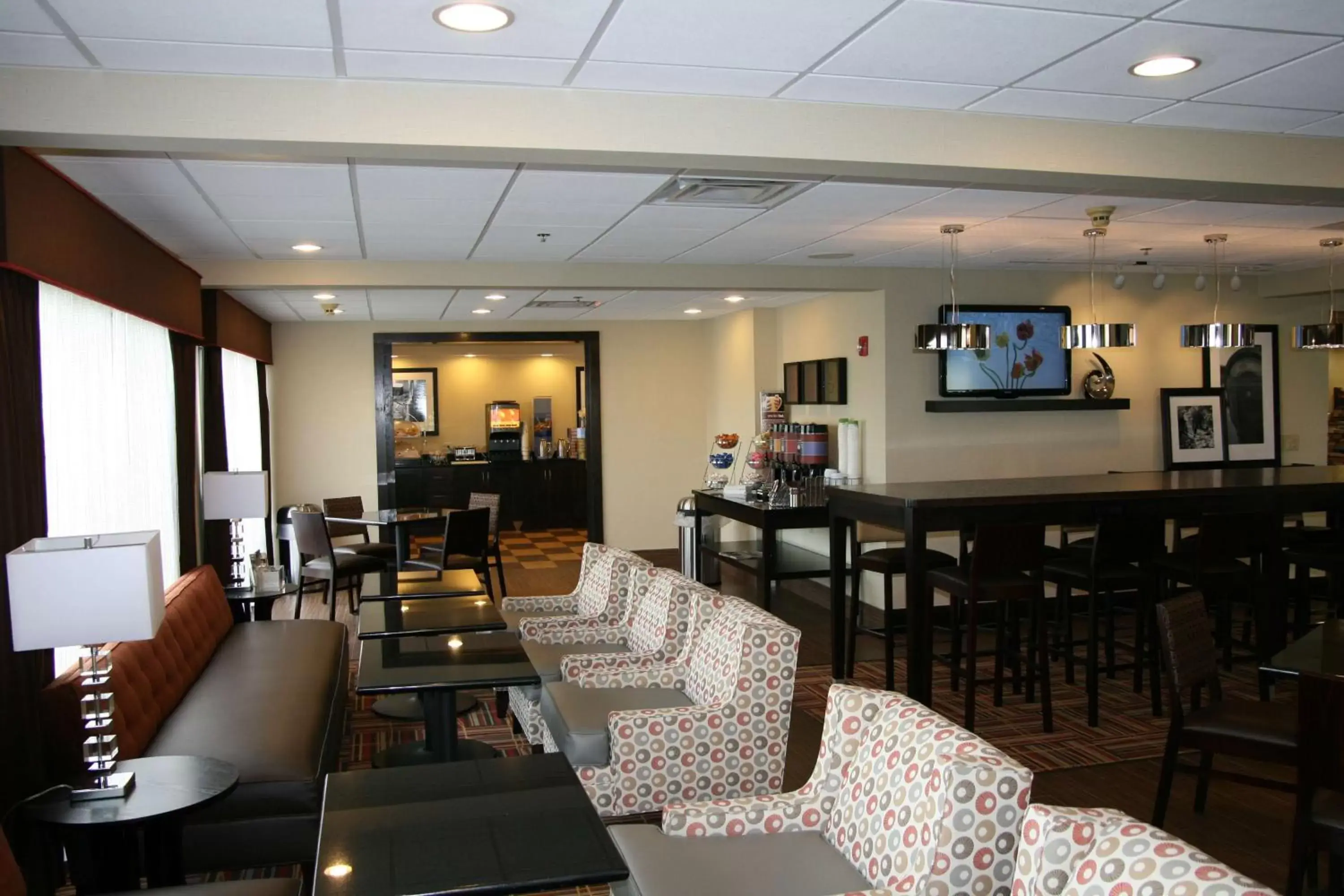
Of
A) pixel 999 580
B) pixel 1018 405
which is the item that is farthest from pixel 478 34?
pixel 1018 405

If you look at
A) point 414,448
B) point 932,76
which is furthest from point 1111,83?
point 414,448

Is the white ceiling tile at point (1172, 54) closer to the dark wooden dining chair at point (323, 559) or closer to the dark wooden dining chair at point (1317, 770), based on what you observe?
the dark wooden dining chair at point (1317, 770)

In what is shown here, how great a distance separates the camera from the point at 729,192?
4.75m

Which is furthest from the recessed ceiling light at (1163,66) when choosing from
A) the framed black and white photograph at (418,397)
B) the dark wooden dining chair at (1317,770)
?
the framed black and white photograph at (418,397)

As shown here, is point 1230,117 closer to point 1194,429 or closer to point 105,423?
point 105,423

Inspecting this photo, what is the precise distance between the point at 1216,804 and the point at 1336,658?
1.03 metres

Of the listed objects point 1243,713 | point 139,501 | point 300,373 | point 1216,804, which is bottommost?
point 1216,804

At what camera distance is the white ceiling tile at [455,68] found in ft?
10.0

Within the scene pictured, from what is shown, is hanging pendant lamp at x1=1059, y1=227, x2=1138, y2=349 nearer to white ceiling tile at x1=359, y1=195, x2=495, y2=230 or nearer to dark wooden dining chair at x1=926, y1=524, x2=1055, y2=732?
dark wooden dining chair at x1=926, y1=524, x2=1055, y2=732

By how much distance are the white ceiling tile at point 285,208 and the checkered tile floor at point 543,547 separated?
209 inches

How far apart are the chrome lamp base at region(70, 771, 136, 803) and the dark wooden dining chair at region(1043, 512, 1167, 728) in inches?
168

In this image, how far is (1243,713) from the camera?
12.1 ft

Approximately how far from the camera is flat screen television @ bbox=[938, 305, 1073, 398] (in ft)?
25.7

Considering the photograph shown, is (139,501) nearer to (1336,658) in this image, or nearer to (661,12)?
(661,12)
